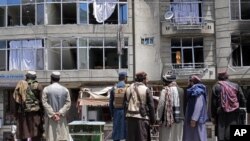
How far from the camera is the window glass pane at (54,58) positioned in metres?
36.6

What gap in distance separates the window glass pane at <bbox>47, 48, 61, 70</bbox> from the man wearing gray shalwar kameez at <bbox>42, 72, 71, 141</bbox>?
26113mm

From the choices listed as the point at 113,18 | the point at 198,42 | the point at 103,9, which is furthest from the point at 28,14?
the point at 198,42

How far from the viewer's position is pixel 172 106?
34.8ft

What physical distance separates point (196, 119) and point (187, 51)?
27.8 meters

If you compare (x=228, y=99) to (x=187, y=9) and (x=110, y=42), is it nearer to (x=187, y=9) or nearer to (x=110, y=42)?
(x=110, y=42)

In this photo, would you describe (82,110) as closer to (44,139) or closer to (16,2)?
(16,2)

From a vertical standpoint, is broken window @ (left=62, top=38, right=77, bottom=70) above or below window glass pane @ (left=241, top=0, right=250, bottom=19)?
below

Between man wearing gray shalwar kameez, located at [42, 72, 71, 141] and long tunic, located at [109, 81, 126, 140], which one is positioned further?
long tunic, located at [109, 81, 126, 140]

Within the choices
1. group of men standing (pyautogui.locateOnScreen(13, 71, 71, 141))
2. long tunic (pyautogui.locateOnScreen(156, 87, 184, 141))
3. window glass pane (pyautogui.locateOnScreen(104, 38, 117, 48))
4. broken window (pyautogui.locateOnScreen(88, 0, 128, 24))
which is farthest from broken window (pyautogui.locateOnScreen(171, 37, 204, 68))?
group of men standing (pyautogui.locateOnScreen(13, 71, 71, 141))

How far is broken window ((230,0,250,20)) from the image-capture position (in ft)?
121

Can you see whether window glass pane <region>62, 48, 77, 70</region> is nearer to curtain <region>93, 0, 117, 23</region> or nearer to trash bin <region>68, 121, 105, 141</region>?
curtain <region>93, 0, 117, 23</region>

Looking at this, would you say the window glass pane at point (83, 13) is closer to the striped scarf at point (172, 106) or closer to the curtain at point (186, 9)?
the curtain at point (186, 9)

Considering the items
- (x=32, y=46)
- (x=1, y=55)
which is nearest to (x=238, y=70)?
(x=32, y=46)

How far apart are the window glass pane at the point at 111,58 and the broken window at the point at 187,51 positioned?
4.33 metres
